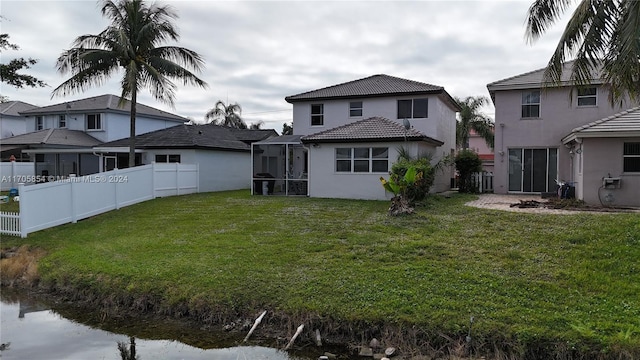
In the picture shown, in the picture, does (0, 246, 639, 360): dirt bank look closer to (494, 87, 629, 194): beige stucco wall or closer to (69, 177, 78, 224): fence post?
(69, 177, 78, 224): fence post

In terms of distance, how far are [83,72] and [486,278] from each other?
21081 mm

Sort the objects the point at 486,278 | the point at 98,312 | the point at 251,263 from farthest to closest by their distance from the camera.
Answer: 1. the point at 251,263
2. the point at 98,312
3. the point at 486,278

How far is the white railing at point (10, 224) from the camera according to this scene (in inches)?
575

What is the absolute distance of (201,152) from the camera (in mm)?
Answer: 25234

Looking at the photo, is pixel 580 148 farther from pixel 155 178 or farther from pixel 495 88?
A: pixel 155 178

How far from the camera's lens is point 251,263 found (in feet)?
34.0

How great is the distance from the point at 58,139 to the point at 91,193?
14654 millimetres

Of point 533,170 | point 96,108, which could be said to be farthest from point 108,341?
point 96,108

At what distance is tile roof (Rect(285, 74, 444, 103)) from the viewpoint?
2254 centimetres

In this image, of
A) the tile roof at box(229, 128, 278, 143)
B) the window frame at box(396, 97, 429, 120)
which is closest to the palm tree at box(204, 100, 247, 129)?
the tile roof at box(229, 128, 278, 143)

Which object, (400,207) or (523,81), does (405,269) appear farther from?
(523,81)

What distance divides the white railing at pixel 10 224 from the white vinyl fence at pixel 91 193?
0.11 ft

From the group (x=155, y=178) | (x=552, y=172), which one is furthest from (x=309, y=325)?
(x=552, y=172)

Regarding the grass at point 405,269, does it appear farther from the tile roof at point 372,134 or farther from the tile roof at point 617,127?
the tile roof at point 372,134
